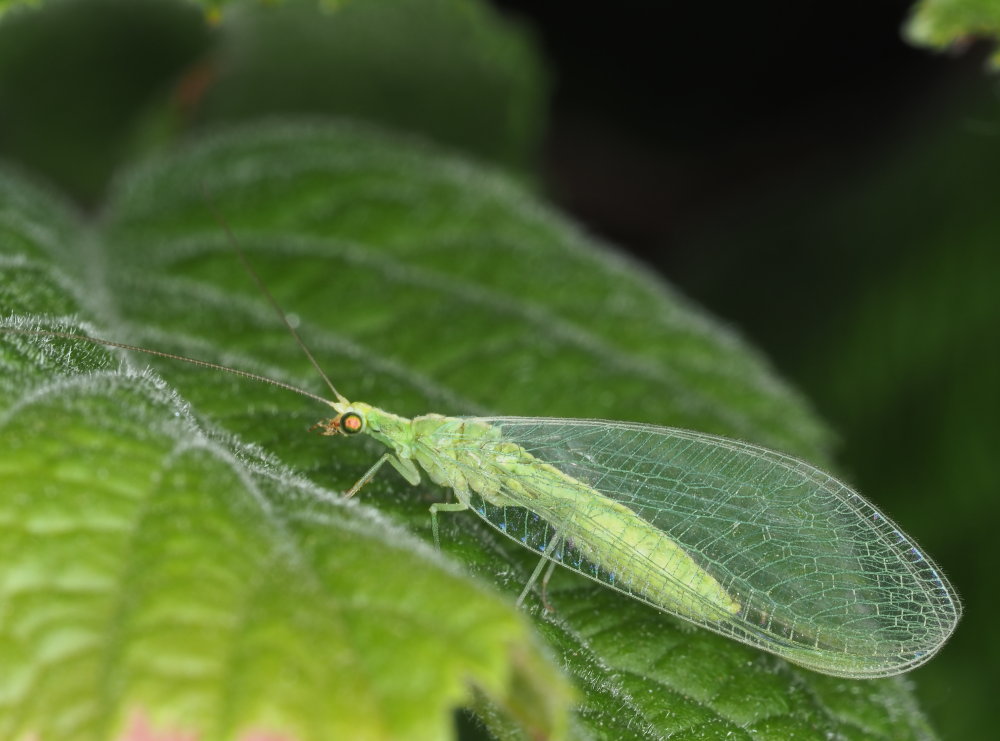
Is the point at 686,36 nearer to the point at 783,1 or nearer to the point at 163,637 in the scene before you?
the point at 783,1

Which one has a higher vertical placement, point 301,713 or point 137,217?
point 301,713

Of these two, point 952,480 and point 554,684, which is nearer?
point 554,684

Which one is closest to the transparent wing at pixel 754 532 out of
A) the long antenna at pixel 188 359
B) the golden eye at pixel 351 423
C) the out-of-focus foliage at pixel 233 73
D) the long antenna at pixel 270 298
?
the golden eye at pixel 351 423

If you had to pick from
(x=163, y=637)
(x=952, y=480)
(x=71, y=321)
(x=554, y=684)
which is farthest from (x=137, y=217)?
(x=952, y=480)

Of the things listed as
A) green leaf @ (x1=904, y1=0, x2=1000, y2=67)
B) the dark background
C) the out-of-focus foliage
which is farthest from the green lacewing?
the out-of-focus foliage

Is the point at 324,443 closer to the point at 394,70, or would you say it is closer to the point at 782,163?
the point at 394,70

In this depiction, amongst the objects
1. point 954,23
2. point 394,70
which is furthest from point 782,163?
point 954,23

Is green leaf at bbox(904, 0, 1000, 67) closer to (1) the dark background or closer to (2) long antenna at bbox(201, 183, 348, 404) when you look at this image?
→ (1) the dark background
